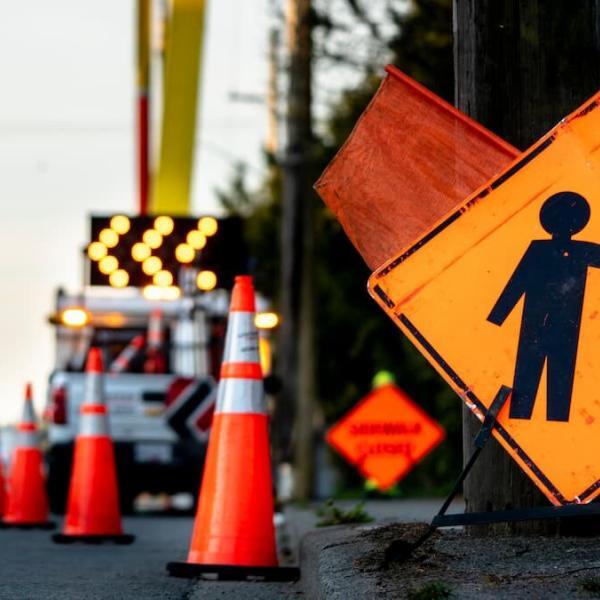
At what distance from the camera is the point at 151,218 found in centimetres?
1321

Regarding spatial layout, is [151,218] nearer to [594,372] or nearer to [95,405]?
[95,405]

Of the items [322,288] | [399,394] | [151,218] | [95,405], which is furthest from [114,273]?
[322,288]

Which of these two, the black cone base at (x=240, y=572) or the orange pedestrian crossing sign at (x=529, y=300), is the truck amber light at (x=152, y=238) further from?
the orange pedestrian crossing sign at (x=529, y=300)

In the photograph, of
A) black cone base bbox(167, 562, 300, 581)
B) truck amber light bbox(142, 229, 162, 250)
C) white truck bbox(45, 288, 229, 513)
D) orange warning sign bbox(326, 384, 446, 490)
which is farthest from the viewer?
orange warning sign bbox(326, 384, 446, 490)

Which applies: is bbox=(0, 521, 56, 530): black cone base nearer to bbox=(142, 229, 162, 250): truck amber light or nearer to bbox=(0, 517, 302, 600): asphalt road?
bbox=(0, 517, 302, 600): asphalt road

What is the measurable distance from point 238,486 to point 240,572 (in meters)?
0.36

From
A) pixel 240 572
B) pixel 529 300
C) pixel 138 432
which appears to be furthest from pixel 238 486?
pixel 138 432

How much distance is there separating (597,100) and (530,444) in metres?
1.16

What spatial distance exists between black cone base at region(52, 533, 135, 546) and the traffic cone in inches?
122

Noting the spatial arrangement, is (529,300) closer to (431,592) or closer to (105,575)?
(431,592)

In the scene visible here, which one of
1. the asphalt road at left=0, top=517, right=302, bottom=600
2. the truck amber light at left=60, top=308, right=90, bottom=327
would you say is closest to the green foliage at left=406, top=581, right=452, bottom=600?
the asphalt road at left=0, top=517, right=302, bottom=600

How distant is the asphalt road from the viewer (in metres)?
6.66

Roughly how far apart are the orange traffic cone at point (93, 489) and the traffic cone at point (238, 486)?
3139 millimetres

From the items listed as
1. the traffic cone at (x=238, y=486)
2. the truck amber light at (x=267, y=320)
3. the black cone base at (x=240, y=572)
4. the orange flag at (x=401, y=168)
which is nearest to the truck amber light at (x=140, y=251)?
the truck amber light at (x=267, y=320)
